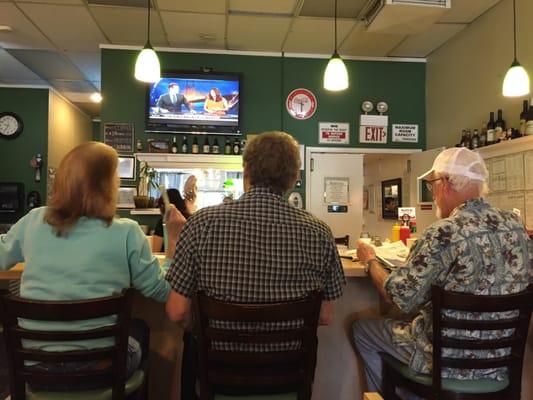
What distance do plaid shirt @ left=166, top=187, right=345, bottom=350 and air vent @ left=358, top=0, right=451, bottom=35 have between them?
2.69m

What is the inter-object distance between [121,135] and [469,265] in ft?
13.7

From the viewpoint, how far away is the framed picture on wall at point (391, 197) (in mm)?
5480

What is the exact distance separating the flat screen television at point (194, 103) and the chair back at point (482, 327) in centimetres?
379

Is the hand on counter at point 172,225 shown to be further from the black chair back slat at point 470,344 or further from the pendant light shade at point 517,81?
the pendant light shade at point 517,81

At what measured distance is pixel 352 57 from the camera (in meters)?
5.06

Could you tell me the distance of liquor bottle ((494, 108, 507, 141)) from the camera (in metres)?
3.52

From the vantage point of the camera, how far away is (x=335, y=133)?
5.09 metres

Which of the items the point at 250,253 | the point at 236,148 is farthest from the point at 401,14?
the point at 250,253

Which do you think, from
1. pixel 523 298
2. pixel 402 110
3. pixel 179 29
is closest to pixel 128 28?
pixel 179 29

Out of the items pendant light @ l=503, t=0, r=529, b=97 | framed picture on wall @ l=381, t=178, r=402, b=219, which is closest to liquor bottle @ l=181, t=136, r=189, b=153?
framed picture on wall @ l=381, t=178, r=402, b=219

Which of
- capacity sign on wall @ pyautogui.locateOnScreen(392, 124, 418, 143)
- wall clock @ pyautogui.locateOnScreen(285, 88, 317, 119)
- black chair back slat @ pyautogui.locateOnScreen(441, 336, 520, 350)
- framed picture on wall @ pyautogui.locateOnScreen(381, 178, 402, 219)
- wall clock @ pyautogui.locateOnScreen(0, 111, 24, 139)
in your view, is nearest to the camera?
black chair back slat @ pyautogui.locateOnScreen(441, 336, 520, 350)

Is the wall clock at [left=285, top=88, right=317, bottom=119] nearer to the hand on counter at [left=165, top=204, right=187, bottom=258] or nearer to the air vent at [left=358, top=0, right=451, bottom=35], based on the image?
the air vent at [left=358, top=0, right=451, bottom=35]

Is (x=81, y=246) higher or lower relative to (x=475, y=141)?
lower

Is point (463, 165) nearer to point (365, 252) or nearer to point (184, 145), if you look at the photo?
point (365, 252)
